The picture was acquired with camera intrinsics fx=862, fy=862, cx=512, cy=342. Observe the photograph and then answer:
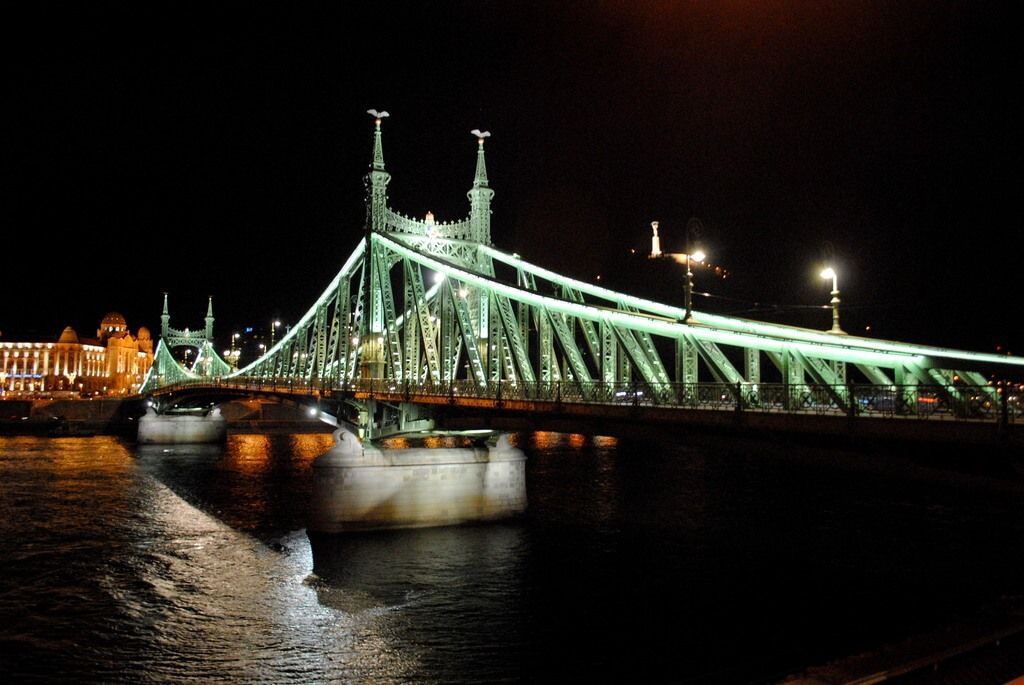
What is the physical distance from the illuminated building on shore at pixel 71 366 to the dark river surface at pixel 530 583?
99668 millimetres

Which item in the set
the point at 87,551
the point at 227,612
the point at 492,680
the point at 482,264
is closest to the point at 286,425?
the point at 482,264

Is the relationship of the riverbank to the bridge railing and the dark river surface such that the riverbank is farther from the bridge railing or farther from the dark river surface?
the bridge railing

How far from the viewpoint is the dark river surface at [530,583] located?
607 inches

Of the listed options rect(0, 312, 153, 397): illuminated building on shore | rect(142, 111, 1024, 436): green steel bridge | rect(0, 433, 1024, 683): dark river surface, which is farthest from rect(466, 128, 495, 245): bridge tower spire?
rect(0, 312, 153, 397): illuminated building on shore

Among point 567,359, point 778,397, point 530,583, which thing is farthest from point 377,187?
point 778,397

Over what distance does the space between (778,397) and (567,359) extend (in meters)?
9.67

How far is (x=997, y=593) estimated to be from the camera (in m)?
18.0

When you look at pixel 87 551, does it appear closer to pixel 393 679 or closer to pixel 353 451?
pixel 353 451

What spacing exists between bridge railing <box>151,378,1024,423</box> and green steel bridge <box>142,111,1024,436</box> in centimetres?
3

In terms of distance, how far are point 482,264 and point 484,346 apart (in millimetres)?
5237

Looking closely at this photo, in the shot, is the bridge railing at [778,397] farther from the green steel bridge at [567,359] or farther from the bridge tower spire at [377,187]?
the bridge tower spire at [377,187]

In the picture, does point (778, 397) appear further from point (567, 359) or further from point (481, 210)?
point (481, 210)

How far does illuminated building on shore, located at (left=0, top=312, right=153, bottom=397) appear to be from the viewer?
121750 mm

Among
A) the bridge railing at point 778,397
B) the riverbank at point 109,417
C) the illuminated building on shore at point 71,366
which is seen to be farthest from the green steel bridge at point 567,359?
the illuminated building on shore at point 71,366
